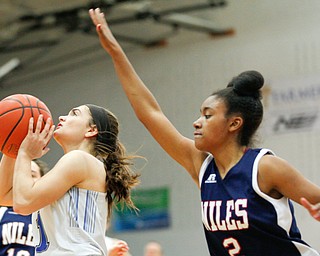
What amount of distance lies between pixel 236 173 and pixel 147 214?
1079cm

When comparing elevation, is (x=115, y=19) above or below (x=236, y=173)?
above

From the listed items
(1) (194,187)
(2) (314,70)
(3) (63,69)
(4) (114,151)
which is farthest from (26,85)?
(4) (114,151)

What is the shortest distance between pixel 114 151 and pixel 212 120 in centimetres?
65

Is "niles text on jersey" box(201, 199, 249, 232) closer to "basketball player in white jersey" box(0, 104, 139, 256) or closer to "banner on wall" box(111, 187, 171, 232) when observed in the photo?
"basketball player in white jersey" box(0, 104, 139, 256)

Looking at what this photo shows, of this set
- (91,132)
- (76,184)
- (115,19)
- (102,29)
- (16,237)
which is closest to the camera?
(76,184)

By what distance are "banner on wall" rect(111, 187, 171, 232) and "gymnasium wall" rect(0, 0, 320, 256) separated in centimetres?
13

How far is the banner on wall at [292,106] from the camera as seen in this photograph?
12.4 metres

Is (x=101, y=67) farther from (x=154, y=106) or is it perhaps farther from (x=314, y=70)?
(x=154, y=106)

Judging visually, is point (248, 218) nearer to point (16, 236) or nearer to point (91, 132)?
point (91, 132)

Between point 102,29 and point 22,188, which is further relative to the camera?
point 102,29

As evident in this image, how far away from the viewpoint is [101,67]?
15500mm

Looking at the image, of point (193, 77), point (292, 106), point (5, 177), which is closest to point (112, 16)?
point (193, 77)

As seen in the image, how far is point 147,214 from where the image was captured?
47.4ft

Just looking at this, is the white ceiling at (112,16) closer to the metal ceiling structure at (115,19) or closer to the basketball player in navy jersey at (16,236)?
the metal ceiling structure at (115,19)
